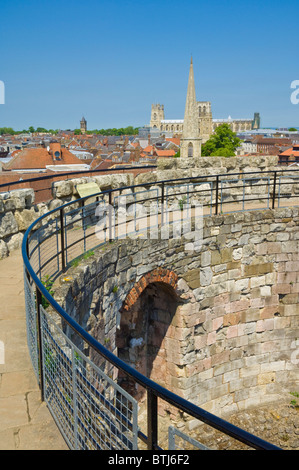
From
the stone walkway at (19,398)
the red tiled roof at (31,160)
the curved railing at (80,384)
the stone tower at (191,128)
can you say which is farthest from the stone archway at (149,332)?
the stone tower at (191,128)

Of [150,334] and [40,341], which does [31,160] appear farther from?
[40,341]

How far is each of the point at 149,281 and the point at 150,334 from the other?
194 cm

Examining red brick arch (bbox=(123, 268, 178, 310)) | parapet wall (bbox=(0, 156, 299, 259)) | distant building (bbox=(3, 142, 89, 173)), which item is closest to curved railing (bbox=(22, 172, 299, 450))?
parapet wall (bbox=(0, 156, 299, 259))

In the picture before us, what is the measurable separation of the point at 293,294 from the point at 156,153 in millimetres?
88395

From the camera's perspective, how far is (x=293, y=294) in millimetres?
10367

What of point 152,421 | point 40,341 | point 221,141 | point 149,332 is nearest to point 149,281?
point 149,332

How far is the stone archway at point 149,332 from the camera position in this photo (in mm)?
8945

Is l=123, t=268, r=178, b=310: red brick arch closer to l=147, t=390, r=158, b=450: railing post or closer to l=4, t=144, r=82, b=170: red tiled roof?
l=147, t=390, r=158, b=450: railing post

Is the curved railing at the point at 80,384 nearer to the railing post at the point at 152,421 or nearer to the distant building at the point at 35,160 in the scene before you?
the railing post at the point at 152,421

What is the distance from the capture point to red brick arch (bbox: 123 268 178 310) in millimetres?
7930

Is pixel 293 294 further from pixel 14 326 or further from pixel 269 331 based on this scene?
pixel 14 326

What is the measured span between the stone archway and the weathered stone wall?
0.05 m

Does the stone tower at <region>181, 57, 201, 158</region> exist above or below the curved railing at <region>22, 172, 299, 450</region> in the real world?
above
